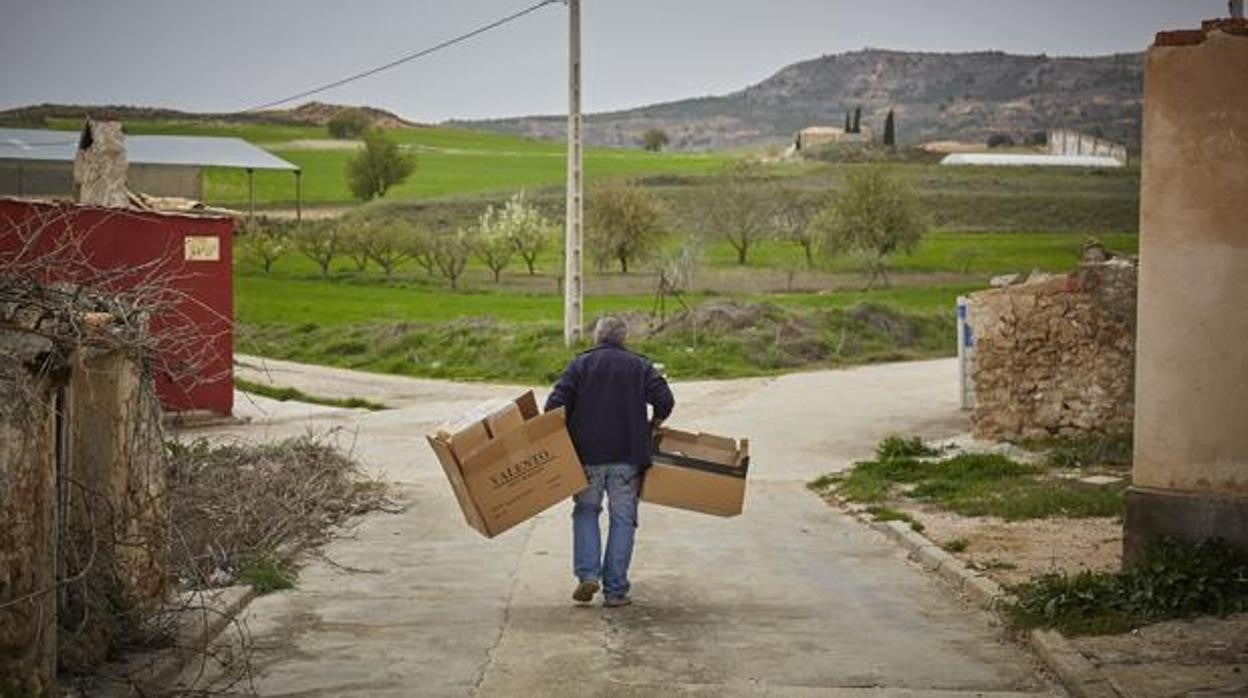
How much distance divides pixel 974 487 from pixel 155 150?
47705 millimetres

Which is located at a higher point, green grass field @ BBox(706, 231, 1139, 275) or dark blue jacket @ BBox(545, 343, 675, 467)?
dark blue jacket @ BBox(545, 343, 675, 467)

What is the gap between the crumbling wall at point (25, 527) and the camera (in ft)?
29.9

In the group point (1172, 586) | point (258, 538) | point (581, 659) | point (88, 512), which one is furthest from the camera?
point (258, 538)

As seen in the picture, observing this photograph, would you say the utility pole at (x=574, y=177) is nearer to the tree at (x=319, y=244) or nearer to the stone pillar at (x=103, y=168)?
the stone pillar at (x=103, y=168)

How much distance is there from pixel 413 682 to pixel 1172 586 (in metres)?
4.79

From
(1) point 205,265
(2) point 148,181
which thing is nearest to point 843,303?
(2) point 148,181

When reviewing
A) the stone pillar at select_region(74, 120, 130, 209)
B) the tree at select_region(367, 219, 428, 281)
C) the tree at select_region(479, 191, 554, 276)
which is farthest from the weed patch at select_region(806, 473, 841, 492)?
the tree at select_region(479, 191, 554, 276)

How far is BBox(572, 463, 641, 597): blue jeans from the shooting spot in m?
13.3

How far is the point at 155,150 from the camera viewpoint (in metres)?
63.0

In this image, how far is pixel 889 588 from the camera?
14.3 meters

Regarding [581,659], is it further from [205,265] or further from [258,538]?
[205,265]

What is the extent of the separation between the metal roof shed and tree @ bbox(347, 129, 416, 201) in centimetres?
4237

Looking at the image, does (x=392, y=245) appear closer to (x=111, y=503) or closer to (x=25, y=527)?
(x=111, y=503)

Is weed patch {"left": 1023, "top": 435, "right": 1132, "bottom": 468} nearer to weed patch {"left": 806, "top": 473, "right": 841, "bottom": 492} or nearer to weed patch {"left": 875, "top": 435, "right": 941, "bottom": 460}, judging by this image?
weed patch {"left": 875, "top": 435, "right": 941, "bottom": 460}
